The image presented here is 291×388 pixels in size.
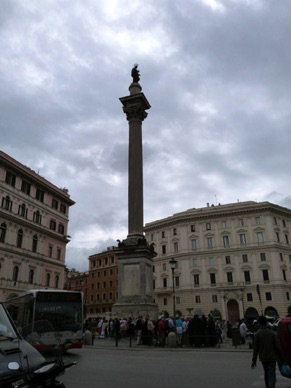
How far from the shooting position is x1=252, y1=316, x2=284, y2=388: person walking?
6.89 m

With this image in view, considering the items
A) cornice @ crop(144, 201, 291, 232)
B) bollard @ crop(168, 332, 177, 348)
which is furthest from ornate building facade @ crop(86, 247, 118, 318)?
bollard @ crop(168, 332, 177, 348)

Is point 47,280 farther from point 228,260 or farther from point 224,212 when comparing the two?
point 224,212

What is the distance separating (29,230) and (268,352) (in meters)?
42.7

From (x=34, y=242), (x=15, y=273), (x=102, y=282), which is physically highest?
(x=102, y=282)

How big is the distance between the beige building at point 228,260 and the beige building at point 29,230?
25.3m

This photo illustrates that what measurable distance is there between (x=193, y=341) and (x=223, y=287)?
47943 millimetres

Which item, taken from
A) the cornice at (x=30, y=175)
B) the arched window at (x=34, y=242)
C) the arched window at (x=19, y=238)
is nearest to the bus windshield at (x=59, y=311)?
the arched window at (x=19, y=238)

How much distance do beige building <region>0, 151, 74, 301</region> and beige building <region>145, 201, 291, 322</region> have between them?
997 inches

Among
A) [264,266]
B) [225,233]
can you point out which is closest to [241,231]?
[225,233]

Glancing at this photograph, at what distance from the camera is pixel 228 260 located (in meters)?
67.8

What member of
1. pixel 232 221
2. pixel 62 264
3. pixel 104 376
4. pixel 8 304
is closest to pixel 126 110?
pixel 8 304

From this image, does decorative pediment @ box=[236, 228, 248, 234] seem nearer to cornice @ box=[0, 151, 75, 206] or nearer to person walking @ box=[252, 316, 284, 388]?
cornice @ box=[0, 151, 75, 206]

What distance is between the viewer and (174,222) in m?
73.5

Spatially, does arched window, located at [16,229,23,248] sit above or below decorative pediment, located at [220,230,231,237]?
Answer: below
